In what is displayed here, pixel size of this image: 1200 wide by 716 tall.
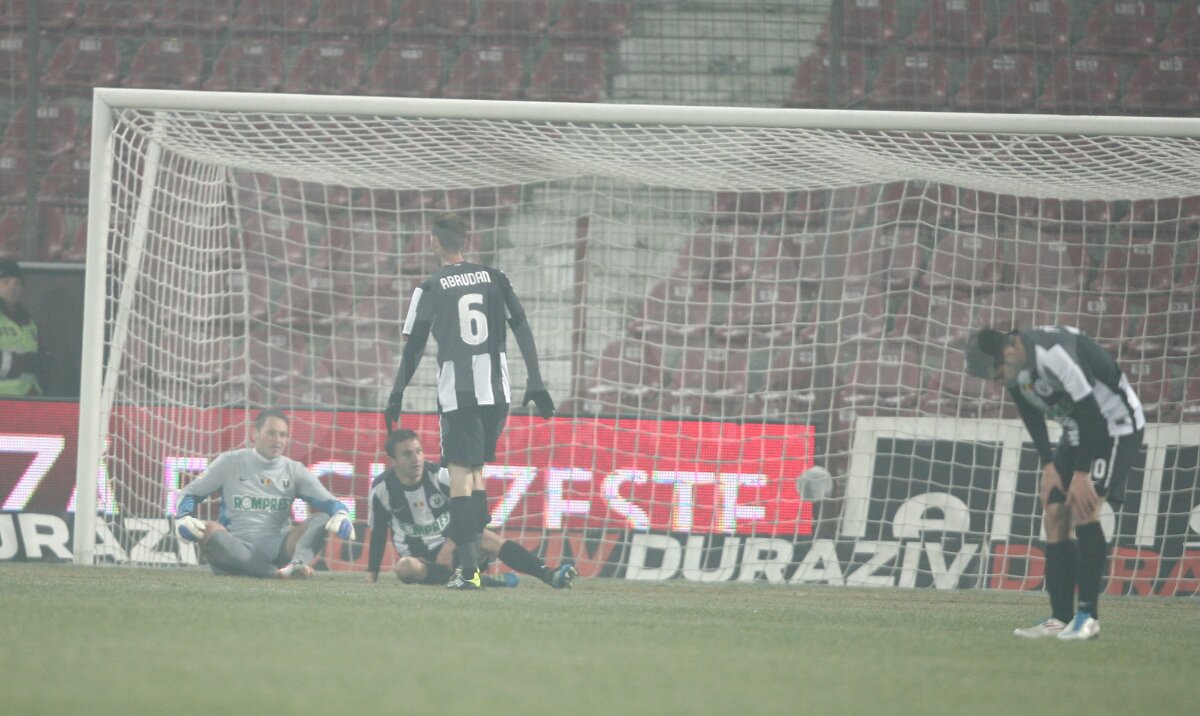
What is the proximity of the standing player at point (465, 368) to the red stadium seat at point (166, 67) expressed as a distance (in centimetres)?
593

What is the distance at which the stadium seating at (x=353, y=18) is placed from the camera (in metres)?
11.7

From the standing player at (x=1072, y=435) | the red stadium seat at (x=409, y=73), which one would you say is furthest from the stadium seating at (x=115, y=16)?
the standing player at (x=1072, y=435)

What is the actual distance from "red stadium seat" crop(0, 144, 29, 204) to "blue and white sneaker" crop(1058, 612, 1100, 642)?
8.89 m

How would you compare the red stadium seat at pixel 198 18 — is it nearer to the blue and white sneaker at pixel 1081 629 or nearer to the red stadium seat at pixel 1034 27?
the red stadium seat at pixel 1034 27

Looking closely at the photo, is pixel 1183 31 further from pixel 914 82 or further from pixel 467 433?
pixel 467 433

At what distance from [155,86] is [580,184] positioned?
355 cm

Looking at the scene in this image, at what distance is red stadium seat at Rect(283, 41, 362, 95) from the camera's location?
37.9 ft

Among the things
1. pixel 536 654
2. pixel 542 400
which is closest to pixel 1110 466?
pixel 536 654

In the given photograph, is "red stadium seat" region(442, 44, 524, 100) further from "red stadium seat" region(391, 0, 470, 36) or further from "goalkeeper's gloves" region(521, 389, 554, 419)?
"goalkeeper's gloves" region(521, 389, 554, 419)

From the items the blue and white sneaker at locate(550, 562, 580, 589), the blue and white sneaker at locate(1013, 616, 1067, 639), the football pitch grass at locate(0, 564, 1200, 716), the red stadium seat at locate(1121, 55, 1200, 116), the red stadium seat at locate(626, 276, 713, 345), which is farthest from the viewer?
the red stadium seat at locate(1121, 55, 1200, 116)

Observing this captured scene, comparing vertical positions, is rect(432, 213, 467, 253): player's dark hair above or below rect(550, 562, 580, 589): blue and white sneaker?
above

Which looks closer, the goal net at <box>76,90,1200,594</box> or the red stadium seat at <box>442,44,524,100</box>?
the goal net at <box>76,90,1200,594</box>

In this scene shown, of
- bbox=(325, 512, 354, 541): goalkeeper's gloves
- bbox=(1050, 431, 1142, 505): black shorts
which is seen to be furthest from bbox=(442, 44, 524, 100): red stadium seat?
bbox=(1050, 431, 1142, 505): black shorts

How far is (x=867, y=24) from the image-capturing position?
11617mm
